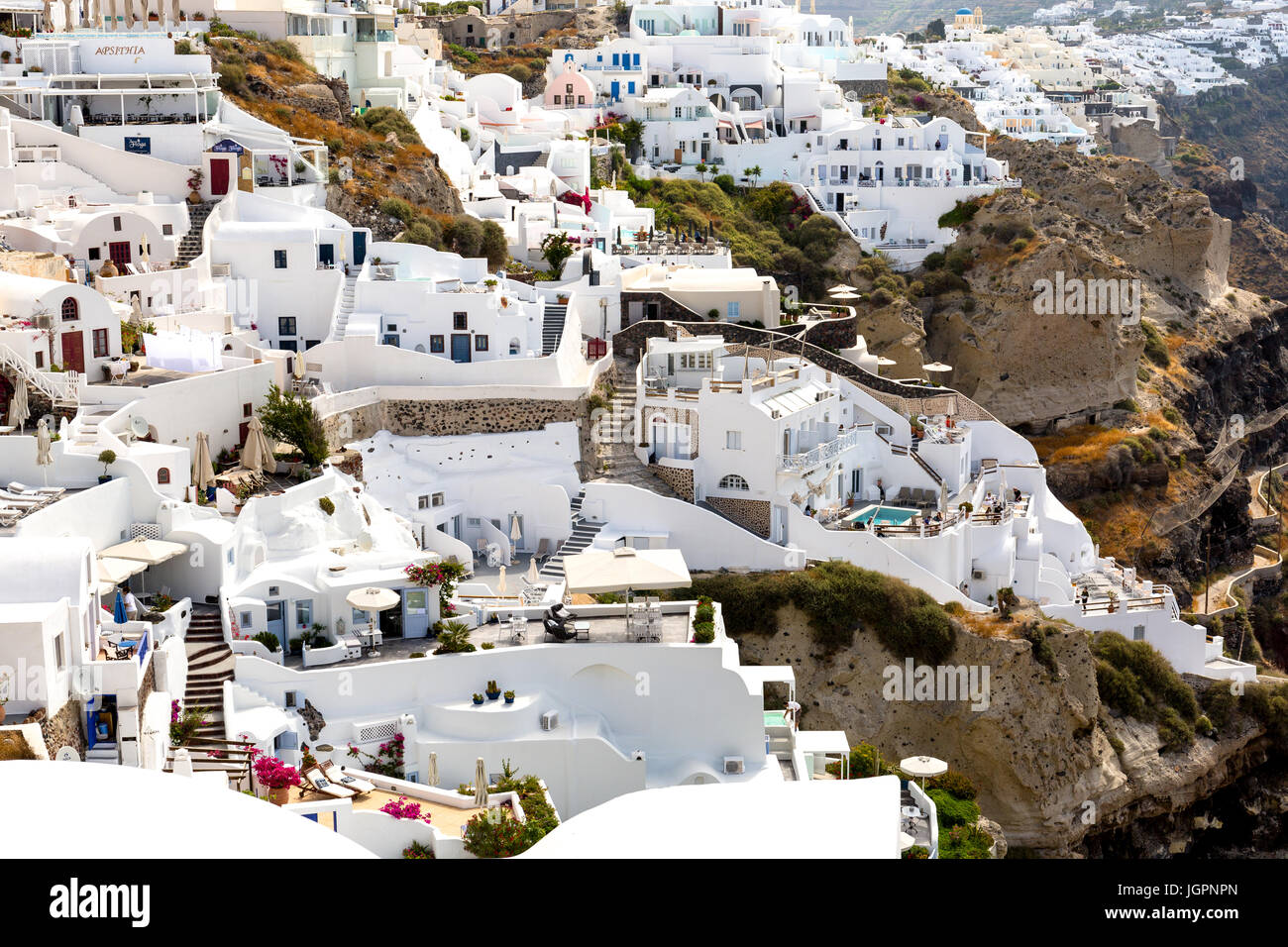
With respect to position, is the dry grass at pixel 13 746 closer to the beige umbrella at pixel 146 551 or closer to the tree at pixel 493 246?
the beige umbrella at pixel 146 551

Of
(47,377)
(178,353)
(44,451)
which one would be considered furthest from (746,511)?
(44,451)

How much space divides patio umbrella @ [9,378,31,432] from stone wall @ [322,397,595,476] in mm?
8669

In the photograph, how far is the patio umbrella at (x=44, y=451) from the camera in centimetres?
2978

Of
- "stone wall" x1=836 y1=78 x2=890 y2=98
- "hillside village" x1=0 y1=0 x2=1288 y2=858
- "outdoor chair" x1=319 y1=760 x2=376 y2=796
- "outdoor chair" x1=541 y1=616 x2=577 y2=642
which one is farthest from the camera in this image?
"stone wall" x1=836 y1=78 x2=890 y2=98

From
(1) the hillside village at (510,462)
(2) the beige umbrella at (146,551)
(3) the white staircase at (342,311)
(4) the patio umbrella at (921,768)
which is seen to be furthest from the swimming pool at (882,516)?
(2) the beige umbrella at (146,551)

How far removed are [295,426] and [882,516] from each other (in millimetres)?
15126

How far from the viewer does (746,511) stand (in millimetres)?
40156

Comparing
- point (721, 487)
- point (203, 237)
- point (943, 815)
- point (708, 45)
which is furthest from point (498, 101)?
point (943, 815)

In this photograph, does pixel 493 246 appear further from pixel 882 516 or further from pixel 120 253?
pixel 882 516

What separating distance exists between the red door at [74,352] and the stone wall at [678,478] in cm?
1403

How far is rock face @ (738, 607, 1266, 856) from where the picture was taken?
120 feet

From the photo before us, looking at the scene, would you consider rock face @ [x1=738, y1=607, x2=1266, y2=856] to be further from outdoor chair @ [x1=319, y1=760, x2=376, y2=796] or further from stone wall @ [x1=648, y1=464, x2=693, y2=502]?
outdoor chair @ [x1=319, y1=760, x2=376, y2=796]

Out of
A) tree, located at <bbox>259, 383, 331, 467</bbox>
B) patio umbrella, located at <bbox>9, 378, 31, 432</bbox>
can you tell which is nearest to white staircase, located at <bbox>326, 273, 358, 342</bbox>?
tree, located at <bbox>259, 383, 331, 467</bbox>
